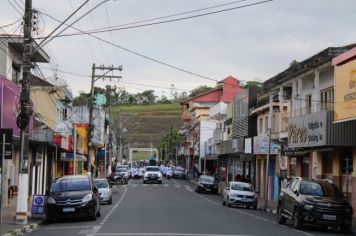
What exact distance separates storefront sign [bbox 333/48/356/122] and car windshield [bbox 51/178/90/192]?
10.2m

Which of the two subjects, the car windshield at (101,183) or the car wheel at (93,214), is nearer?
the car wheel at (93,214)

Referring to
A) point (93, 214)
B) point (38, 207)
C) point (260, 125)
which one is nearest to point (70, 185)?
point (38, 207)

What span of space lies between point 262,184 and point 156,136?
13616 cm

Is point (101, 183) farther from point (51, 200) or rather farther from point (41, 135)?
point (51, 200)

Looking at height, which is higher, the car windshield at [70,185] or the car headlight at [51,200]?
the car windshield at [70,185]

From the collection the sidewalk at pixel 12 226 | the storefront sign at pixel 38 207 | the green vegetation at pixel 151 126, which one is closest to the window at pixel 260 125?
the sidewalk at pixel 12 226

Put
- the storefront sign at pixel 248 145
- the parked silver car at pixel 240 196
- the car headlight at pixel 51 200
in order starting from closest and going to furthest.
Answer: the car headlight at pixel 51 200 < the parked silver car at pixel 240 196 < the storefront sign at pixel 248 145

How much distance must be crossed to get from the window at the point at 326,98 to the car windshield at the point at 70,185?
554 inches

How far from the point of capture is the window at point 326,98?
3544cm

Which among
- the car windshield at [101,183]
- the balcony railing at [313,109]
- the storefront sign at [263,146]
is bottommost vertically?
the car windshield at [101,183]

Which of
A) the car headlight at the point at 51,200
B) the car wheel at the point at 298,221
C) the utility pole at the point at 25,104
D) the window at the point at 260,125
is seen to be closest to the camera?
the utility pole at the point at 25,104

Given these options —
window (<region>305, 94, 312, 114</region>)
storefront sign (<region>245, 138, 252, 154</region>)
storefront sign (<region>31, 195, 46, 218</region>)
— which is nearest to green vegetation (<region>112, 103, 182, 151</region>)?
storefront sign (<region>245, 138, 252, 154</region>)

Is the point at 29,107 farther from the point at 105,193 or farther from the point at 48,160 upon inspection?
Answer: the point at 48,160

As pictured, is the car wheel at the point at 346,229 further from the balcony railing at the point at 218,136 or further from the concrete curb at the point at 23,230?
the balcony railing at the point at 218,136
